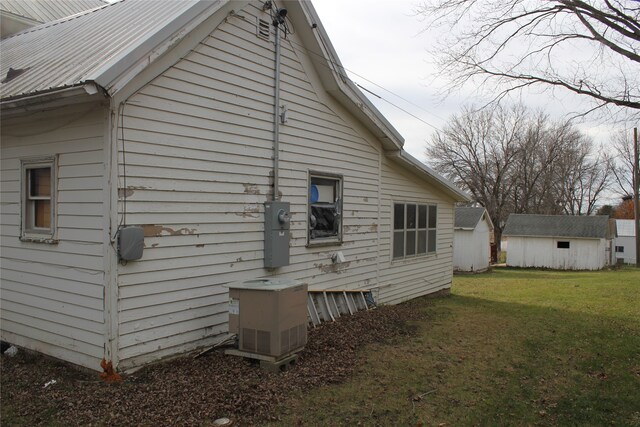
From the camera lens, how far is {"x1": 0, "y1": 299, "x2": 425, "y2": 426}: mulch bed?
4.33 meters

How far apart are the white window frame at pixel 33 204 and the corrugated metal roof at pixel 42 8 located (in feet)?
22.2

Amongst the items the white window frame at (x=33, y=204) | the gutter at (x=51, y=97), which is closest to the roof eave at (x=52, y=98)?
the gutter at (x=51, y=97)

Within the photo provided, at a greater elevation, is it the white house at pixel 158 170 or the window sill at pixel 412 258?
the white house at pixel 158 170

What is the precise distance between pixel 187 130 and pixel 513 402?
5027mm

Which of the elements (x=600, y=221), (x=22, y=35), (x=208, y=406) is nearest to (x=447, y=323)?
(x=208, y=406)

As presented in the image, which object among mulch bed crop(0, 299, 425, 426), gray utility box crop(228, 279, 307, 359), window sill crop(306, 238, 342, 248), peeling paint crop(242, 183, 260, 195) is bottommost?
mulch bed crop(0, 299, 425, 426)

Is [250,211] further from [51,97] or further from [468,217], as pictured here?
[468,217]

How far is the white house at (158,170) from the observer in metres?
5.16

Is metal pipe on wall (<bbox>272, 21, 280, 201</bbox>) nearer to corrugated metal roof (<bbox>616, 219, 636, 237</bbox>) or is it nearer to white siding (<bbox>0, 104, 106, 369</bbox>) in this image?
white siding (<bbox>0, 104, 106, 369</bbox>)

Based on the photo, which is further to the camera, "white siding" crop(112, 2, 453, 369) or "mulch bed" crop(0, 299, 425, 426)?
"white siding" crop(112, 2, 453, 369)

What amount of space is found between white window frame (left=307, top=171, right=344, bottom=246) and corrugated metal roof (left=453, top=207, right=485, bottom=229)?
21605 millimetres

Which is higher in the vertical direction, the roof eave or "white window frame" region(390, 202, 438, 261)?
the roof eave

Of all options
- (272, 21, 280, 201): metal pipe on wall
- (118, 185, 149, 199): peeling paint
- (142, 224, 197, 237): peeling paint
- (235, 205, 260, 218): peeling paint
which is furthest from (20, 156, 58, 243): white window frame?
(272, 21, 280, 201): metal pipe on wall

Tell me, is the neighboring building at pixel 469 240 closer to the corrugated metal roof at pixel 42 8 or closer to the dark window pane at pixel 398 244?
the dark window pane at pixel 398 244
